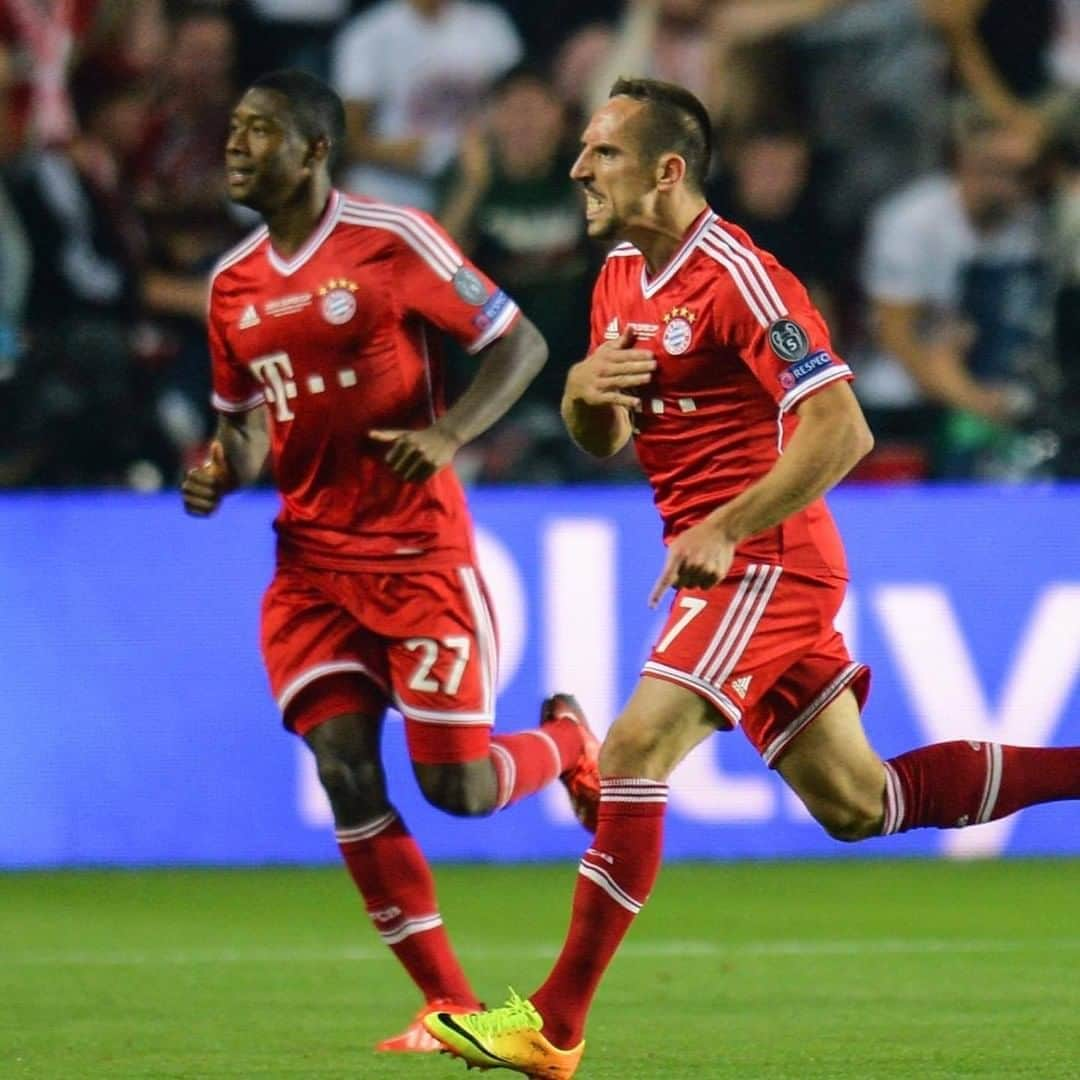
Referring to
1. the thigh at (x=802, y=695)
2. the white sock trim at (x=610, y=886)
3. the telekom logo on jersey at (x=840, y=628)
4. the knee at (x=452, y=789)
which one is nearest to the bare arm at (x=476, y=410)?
the knee at (x=452, y=789)

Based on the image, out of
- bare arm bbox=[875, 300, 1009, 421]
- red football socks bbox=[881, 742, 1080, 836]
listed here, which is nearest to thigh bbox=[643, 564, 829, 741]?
red football socks bbox=[881, 742, 1080, 836]

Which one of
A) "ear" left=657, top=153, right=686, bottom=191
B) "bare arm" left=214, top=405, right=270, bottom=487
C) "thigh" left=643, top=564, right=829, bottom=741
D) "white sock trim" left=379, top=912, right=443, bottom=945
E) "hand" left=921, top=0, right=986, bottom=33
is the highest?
"hand" left=921, top=0, right=986, bottom=33

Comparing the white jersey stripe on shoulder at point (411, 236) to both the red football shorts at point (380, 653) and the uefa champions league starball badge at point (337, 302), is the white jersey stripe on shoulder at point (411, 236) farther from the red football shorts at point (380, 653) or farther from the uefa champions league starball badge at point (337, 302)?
the red football shorts at point (380, 653)

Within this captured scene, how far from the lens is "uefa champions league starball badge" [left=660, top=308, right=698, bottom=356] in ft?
17.1

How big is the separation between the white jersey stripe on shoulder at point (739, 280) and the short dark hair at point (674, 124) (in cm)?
18

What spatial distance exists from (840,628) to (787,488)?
13.9ft

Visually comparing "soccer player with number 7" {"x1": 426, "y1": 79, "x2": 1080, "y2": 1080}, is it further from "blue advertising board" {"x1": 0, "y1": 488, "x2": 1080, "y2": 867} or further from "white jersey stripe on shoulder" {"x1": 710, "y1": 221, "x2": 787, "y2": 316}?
"blue advertising board" {"x1": 0, "y1": 488, "x2": 1080, "y2": 867}

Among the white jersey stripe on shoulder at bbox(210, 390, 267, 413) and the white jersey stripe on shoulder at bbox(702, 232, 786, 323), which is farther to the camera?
the white jersey stripe on shoulder at bbox(210, 390, 267, 413)

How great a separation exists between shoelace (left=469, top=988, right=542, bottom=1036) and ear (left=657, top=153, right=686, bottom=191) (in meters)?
1.65

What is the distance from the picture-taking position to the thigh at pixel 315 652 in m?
5.98

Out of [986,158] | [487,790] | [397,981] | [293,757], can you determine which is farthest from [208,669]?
[986,158]

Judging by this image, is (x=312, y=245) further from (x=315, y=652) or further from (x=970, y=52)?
(x=970, y=52)

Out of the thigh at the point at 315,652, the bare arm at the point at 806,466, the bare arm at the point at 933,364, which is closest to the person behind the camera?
the bare arm at the point at 806,466

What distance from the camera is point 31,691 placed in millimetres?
9086
